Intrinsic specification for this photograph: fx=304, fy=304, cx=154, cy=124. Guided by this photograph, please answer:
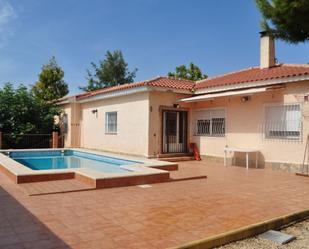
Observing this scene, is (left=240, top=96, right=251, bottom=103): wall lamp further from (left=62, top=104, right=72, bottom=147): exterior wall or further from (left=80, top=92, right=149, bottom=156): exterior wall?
(left=62, top=104, right=72, bottom=147): exterior wall

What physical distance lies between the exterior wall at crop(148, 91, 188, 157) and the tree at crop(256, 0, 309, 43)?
10591 millimetres

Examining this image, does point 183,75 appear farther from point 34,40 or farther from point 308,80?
point 308,80

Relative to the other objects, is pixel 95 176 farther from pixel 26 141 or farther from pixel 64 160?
pixel 26 141

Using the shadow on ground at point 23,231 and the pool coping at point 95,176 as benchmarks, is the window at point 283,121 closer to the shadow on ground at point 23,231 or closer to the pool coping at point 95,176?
the pool coping at point 95,176

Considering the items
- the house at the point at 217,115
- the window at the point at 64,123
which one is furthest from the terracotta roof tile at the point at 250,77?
the window at the point at 64,123

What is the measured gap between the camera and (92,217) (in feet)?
26.3

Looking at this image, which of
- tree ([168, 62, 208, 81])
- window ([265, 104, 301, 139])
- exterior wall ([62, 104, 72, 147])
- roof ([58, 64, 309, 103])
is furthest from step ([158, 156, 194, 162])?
tree ([168, 62, 208, 81])

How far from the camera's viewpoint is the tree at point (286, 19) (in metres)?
10.9

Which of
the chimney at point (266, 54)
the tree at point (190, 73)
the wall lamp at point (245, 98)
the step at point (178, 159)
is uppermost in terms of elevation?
the tree at point (190, 73)

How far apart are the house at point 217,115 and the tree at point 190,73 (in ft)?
120

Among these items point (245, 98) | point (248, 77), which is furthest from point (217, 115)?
point (248, 77)

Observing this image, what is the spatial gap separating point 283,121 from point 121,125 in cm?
1262

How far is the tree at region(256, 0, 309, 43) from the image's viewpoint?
10.9 metres

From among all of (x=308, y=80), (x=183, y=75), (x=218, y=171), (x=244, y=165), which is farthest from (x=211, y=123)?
(x=183, y=75)
